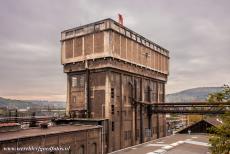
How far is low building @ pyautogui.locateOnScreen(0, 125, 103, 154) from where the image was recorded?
19641 millimetres

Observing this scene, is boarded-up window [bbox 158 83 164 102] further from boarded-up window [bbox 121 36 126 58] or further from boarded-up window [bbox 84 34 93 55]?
boarded-up window [bbox 84 34 93 55]

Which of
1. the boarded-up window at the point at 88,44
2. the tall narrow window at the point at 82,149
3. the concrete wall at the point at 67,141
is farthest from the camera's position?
the boarded-up window at the point at 88,44

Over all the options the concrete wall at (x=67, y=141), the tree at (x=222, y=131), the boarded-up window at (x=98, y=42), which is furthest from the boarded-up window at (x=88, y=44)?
the tree at (x=222, y=131)

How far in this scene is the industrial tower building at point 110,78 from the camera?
33.8 metres

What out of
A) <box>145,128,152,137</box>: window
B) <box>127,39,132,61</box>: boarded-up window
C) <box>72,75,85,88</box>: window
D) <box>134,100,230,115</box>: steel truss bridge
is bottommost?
<box>145,128,152,137</box>: window

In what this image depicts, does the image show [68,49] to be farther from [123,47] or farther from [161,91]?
[161,91]

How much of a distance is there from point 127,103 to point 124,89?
86.9 inches

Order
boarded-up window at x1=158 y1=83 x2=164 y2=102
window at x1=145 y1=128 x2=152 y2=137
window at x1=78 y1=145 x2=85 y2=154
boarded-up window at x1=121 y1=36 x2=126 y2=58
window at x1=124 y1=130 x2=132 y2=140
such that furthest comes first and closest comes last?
1. boarded-up window at x1=158 y1=83 x2=164 y2=102
2. window at x1=145 y1=128 x2=152 y2=137
3. window at x1=124 y1=130 x2=132 y2=140
4. boarded-up window at x1=121 y1=36 x2=126 y2=58
5. window at x1=78 y1=145 x2=85 y2=154

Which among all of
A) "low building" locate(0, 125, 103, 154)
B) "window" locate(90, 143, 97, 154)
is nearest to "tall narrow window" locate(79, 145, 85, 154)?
"low building" locate(0, 125, 103, 154)

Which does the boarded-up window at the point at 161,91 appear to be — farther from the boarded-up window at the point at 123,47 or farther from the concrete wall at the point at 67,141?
the concrete wall at the point at 67,141

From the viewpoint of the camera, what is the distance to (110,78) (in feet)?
112

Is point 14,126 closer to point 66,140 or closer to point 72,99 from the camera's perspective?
point 66,140

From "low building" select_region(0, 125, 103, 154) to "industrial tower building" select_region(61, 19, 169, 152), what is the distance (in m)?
3.50

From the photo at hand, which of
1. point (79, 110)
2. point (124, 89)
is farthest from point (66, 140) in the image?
point (124, 89)
